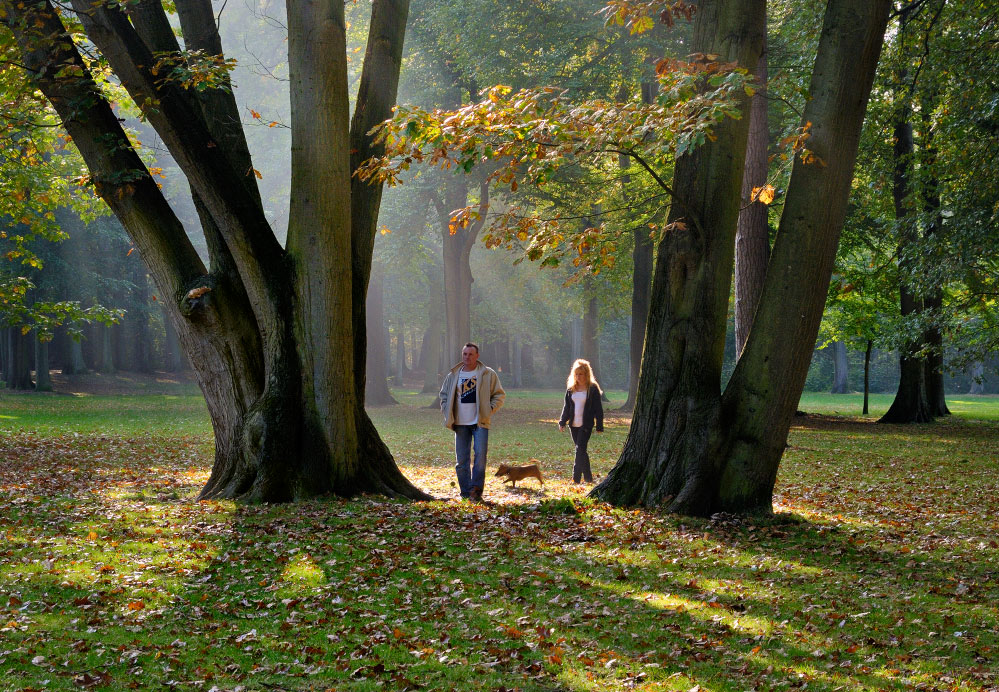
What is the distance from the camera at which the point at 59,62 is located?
910 cm

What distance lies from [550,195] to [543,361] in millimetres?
41544

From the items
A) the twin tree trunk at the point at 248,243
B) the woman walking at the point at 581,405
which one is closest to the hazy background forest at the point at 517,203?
the twin tree trunk at the point at 248,243

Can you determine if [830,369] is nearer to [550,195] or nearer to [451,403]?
[550,195]

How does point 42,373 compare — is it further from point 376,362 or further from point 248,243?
point 248,243

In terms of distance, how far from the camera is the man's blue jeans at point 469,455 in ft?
A: 33.0

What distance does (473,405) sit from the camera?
10086mm

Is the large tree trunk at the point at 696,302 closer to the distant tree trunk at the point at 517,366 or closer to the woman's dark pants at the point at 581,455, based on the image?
the woman's dark pants at the point at 581,455

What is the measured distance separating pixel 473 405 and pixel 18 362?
2861 centimetres

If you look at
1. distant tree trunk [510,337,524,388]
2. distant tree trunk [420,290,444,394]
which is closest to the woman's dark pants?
distant tree trunk [420,290,444,394]

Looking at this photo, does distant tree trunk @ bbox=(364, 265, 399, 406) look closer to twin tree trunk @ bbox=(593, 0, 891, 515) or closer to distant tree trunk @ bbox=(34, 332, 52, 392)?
distant tree trunk @ bbox=(34, 332, 52, 392)

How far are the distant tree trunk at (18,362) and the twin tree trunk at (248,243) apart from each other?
26.5 meters

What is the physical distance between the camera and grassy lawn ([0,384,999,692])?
4.41m

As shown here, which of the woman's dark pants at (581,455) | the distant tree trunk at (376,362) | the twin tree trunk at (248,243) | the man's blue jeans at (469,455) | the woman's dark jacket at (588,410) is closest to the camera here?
the twin tree trunk at (248,243)

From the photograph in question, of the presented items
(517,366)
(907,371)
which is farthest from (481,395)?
(517,366)
